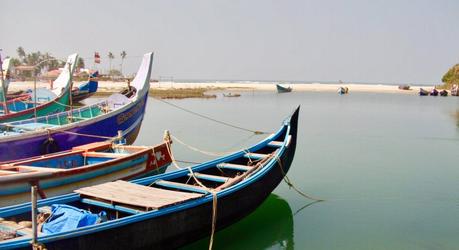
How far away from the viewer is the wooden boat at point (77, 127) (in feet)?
33.8

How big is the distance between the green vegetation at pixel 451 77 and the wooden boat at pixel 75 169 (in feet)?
242

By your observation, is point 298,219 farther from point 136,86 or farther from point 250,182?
point 136,86

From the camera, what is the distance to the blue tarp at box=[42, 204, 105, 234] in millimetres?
5688

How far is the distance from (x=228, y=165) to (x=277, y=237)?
1.81 meters

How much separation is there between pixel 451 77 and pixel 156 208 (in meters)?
80.0

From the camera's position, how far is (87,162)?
32.5ft

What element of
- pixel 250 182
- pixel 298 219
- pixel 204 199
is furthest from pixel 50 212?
pixel 298 219

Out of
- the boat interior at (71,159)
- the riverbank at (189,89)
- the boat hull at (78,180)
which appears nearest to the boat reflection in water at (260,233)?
the boat hull at (78,180)

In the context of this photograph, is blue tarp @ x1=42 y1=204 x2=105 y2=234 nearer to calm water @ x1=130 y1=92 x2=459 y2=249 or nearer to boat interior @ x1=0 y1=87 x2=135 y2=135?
calm water @ x1=130 y1=92 x2=459 y2=249

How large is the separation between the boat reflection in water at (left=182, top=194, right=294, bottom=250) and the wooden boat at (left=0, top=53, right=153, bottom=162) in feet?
16.4

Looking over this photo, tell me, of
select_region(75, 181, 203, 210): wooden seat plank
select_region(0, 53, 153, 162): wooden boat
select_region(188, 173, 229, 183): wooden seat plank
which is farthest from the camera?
select_region(0, 53, 153, 162): wooden boat

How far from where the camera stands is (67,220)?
5.74m

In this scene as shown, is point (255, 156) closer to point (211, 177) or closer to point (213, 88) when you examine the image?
point (211, 177)

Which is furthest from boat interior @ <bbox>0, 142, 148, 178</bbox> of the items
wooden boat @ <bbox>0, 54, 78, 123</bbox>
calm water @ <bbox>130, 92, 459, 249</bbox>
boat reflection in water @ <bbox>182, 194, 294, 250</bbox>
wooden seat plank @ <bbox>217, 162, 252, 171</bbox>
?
wooden boat @ <bbox>0, 54, 78, 123</bbox>
